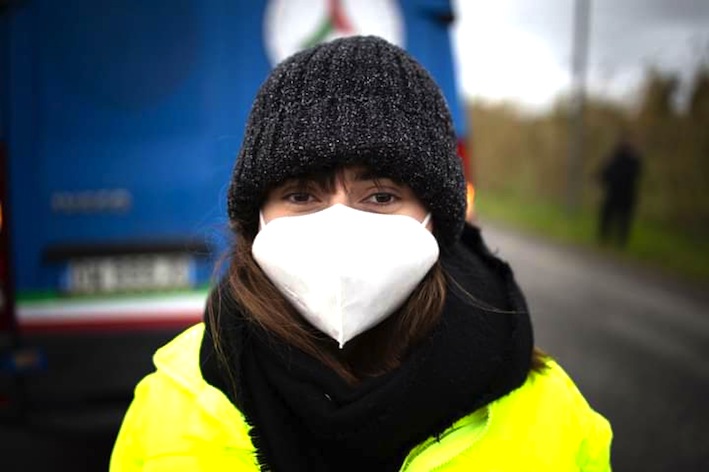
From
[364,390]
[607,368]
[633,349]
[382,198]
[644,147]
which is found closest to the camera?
[364,390]

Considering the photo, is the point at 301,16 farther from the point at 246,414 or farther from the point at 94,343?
the point at 246,414

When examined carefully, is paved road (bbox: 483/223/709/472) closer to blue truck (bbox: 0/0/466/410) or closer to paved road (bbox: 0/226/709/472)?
paved road (bbox: 0/226/709/472)

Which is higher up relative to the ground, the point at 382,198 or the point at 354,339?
the point at 382,198

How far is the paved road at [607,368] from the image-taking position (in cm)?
282

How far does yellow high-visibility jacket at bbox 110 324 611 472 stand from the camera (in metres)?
1.30

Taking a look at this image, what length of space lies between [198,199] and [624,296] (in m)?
5.55

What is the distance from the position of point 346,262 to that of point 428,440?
0.36 metres

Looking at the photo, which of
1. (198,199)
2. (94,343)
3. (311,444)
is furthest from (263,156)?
(94,343)

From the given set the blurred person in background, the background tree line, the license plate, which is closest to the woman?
the license plate

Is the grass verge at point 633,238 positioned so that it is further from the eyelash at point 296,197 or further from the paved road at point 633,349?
the eyelash at point 296,197

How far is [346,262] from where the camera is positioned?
138cm

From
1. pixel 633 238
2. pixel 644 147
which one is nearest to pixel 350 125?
pixel 633 238

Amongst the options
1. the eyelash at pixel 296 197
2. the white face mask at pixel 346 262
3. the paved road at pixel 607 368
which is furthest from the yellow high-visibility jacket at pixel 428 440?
the paved road at pixel 607 368

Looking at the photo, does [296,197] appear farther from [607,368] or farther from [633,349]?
[633,349]
